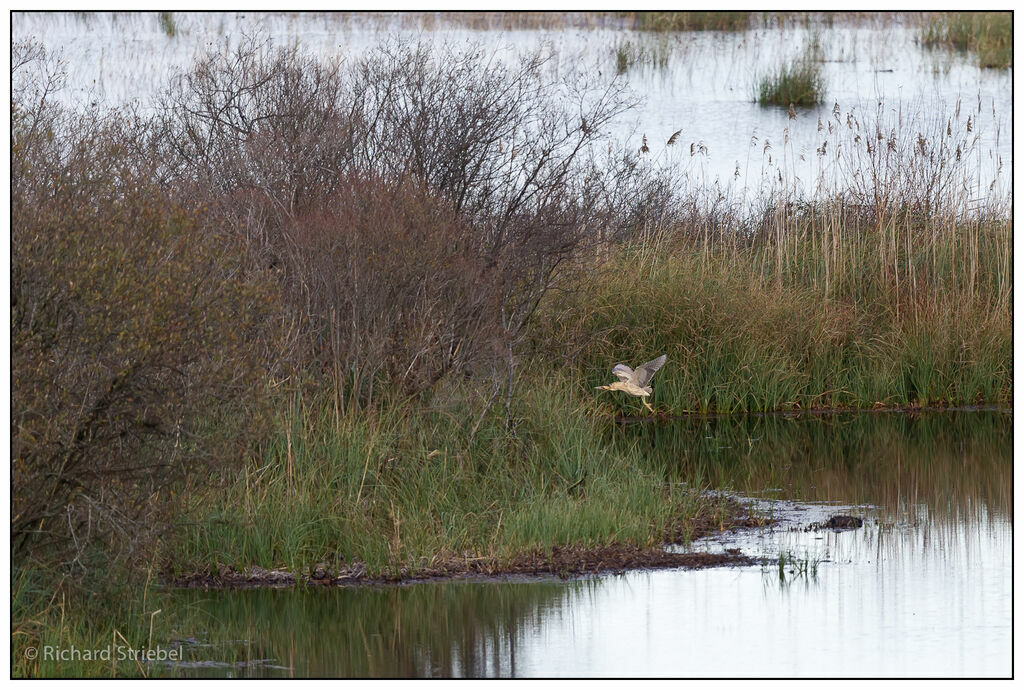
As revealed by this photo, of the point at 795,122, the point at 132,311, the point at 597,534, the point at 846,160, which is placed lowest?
the point at 597,534

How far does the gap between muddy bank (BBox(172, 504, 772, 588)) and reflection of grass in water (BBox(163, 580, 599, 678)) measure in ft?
0.49

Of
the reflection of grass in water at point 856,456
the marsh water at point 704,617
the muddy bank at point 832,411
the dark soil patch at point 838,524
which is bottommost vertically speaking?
the marsh water at point 704,617

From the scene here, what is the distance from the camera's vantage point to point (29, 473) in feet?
21.2

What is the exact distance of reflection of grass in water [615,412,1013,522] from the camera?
11305 millimetres

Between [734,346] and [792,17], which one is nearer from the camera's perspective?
[734,346]

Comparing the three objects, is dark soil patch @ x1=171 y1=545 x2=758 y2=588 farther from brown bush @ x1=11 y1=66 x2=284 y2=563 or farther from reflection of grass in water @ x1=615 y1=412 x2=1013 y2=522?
reflection of grass in water @ x1=615 y1=412 x2=1013 y2=522

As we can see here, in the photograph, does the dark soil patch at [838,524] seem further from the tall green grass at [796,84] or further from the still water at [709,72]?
the tall green grass at [796,84]

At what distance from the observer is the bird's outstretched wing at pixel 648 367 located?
11.8m

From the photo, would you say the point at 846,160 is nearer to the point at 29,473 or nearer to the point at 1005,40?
the point at 1005,40

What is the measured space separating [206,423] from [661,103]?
20.4 m

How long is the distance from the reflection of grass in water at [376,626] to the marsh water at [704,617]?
0.01m

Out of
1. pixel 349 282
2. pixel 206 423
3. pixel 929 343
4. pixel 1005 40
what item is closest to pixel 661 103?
pixel 1005 40

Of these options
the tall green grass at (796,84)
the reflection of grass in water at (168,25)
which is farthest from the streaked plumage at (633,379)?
the tall green grass at (796,84)

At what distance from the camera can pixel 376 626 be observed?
7.64 metres
